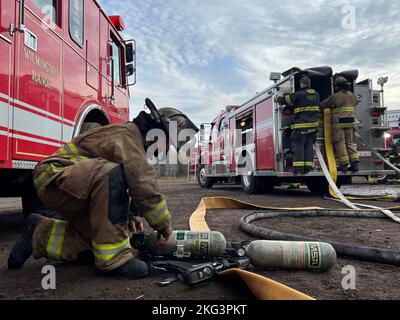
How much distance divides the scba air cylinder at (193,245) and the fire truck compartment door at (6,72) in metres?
1.32

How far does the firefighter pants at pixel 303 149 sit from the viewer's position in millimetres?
6504

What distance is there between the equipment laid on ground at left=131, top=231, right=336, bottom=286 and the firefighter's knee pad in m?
0.37

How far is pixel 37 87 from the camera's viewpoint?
3002 mm

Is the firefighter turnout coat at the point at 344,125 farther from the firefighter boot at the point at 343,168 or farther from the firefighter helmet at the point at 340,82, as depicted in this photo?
the firefighter helmet at the point at 340,82

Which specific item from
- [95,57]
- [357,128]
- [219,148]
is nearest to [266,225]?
[95,57]

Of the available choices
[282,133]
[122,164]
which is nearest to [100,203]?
[122,164]

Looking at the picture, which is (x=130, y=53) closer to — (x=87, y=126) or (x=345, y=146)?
(x=87, y=126)

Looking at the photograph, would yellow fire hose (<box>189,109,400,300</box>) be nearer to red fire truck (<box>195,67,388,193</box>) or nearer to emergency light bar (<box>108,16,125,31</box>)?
red fire truck (<box>195,67,388,193</box>)

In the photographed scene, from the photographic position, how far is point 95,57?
13.9 feet

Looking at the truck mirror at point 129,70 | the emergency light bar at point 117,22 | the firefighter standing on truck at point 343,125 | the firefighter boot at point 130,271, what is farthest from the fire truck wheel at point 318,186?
the firefighter boot at point 130,271

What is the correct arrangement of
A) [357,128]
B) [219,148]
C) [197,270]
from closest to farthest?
[197,270] < [357,128] < [219,148]

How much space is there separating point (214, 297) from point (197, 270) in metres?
0.19

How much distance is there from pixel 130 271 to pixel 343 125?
546cm
